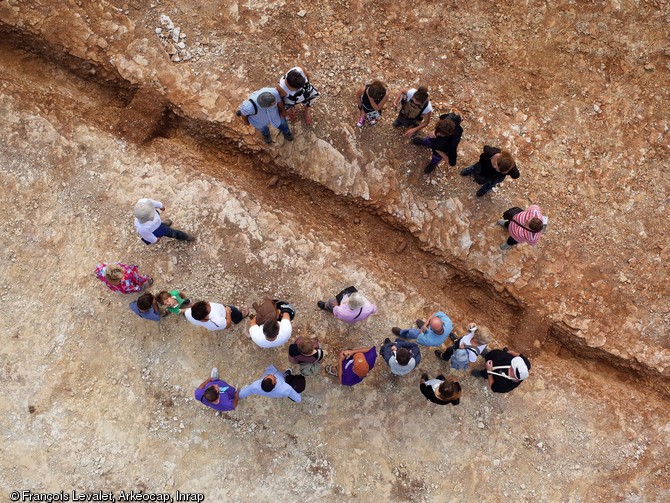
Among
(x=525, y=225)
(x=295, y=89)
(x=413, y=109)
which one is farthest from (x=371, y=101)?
(x=525, y=225)

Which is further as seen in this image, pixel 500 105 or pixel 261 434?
pixel 500 105

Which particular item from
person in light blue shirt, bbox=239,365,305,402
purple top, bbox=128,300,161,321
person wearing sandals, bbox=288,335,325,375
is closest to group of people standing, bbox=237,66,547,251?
purple top, bbox=128,300,161,321

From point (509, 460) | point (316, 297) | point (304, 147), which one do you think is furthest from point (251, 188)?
point (509, 460)

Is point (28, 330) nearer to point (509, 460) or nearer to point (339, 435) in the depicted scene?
point (339, 435)

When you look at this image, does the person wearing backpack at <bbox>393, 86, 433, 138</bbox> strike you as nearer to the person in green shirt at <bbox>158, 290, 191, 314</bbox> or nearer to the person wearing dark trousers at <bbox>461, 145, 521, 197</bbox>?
the person wearing dark trousers at <bbox>461, 145, 521, 197</bbox>

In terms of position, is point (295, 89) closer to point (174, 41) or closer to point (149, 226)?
point (149, 226)
